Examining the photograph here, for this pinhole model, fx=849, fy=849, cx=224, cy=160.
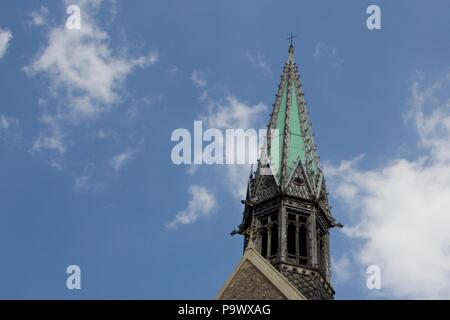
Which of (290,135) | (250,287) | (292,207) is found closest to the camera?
(250,287)

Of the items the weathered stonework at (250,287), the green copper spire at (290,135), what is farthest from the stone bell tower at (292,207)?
Answer: the weathered stonework at (250,287)

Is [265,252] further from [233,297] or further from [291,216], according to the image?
[233,297]

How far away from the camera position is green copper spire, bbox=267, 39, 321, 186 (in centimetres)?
3759

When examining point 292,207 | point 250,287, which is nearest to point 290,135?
point 292,207

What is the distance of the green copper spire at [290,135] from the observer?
3759cm

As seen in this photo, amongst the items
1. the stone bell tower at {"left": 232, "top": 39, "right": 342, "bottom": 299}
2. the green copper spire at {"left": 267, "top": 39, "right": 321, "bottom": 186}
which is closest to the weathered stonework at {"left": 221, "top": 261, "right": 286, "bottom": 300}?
the stone bell tower at {"left": 232, "top": 39, "right": 342, "bottom": 299}

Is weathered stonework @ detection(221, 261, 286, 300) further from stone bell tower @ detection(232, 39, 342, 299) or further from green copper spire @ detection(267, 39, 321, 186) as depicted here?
green copper spire @ detection(267, 39, 321, 186)

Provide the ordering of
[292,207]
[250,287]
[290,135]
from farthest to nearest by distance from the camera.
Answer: [290,135]
[292,207]
[250,287]

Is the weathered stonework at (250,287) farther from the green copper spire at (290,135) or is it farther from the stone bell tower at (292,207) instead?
the green copper spire at (290,135)

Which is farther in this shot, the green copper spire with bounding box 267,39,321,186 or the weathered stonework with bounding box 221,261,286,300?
the green copper spire with bounding box 267,39,321,186

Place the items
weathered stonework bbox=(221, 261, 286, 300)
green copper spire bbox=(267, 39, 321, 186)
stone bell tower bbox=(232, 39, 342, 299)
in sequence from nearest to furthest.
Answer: weathered stonework bbox=(221, 261, 286, 300) < stone bell tower bbox=(232, 39, 342, 299) < green copper spire bbox=(267, 39, 321, 186)

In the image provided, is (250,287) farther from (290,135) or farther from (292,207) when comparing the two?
(290,135)

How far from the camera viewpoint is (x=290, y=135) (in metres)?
39.3
